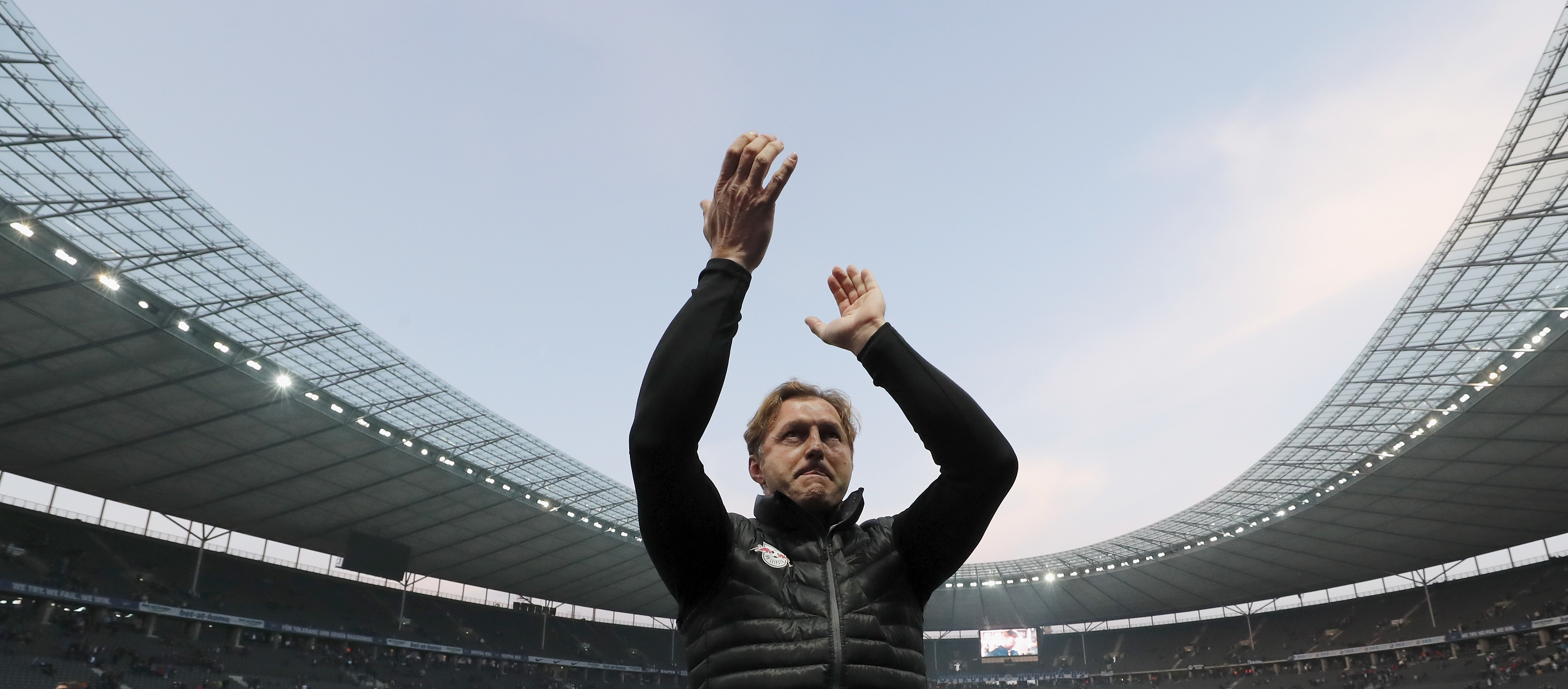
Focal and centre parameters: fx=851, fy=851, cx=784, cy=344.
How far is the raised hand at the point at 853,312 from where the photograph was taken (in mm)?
2148

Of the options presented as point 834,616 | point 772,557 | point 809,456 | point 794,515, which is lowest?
point 834,616

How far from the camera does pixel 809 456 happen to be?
220 cm

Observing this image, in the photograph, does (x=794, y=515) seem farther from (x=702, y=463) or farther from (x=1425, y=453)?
(x=1425, y=453)

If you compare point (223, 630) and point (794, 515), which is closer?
point (794, 515)

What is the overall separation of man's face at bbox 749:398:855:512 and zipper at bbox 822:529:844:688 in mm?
93

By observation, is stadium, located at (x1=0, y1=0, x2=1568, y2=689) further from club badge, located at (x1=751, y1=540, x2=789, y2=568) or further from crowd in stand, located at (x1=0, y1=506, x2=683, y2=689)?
club badge, located at (x1=751, y1=540, x2=789, y2=568)

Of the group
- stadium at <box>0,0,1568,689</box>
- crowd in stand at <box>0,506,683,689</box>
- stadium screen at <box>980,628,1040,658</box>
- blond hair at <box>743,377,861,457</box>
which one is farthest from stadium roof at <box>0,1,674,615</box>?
stadium screen at <box>980,628,1040,658</box>

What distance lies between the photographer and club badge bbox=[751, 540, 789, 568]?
2098mm

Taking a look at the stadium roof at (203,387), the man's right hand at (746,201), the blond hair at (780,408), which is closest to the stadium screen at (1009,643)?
the stadium roof at (203,387)

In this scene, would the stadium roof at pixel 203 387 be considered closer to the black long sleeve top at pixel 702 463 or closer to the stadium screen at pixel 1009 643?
the black long sleeve top at pixel 702 463

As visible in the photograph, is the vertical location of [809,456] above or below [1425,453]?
below

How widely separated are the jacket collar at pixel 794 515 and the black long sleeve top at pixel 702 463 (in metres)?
0.13

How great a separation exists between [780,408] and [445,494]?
34659 mm

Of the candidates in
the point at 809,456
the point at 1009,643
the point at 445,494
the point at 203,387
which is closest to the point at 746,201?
the point at 809,456
